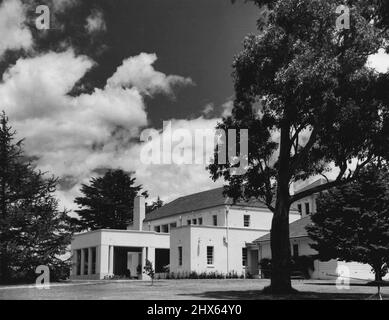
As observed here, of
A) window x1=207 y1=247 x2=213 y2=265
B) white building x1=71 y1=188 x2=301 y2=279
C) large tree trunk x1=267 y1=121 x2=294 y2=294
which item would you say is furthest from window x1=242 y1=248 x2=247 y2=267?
large tree trunk x1=267 y1=121 x2=294 y2=294

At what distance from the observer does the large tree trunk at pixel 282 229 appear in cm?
2489

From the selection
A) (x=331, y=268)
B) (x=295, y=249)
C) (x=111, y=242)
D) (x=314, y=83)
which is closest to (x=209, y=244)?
(x=295, y=249)

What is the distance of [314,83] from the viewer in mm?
21875

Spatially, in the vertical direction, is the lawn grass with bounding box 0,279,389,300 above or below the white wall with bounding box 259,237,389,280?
below

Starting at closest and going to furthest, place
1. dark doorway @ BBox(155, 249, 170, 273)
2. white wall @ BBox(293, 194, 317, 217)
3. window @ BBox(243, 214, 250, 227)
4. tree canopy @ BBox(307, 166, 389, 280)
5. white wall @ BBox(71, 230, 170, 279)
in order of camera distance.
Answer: tree canopy @ BBox(307, 166, 389, 280)
white wall @ BBox(71, 230, 170, 279)
window @ BBox(243, 214, 250, 227)
white wall @ BBox(293, 194, 317, 217)
dark doorway @ BBox(155, 249, 170, 273)

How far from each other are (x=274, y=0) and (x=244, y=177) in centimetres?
865

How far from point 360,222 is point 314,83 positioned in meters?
15.9

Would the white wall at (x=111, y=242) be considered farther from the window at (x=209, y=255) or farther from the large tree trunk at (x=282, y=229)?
the large tree trunk at (x=282, y=229)

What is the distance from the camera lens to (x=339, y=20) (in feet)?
74.8

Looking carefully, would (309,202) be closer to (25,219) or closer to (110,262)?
(110,262)

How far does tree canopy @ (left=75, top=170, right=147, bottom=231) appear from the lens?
82625mm

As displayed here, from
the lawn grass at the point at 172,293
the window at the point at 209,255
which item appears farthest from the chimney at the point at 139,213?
the lawn grass at the point at 172,293

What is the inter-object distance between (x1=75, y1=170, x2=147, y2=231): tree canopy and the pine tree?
45.5m

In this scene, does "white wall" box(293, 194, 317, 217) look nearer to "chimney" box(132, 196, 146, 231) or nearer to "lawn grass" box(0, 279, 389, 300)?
"chimney" box(132, 196, 146, 231)
